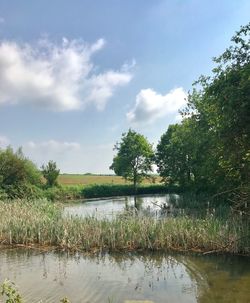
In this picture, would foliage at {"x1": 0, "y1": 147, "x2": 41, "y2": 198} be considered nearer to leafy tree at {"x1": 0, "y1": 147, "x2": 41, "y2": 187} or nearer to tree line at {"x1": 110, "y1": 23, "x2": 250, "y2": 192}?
leafy tree at {"x1": 0, "y1": 147, "x2": 41, "y2": 187}

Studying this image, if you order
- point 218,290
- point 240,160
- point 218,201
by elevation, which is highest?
point 240,160

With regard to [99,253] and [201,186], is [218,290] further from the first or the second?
[201,186]

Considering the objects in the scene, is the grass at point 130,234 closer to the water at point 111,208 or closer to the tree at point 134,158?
the water at point 111,208

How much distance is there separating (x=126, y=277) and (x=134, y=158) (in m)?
65.5

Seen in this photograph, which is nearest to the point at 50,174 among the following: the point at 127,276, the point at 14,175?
the point at 14,175

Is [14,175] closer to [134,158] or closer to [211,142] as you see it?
[211,142]

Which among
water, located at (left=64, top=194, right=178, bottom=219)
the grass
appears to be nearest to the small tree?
water, located at (left=64, top=194, right=178, bottom=219)

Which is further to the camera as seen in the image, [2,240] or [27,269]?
[2,240]

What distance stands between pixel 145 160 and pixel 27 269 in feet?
214

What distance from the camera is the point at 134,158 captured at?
8038 centimetres

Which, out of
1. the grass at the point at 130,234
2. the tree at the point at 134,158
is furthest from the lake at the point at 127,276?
the tree at the point at 134,158

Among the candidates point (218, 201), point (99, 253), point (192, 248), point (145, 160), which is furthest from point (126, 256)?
point (145, 160)

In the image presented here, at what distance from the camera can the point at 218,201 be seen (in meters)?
31.8

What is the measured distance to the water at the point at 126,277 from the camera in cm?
1249
